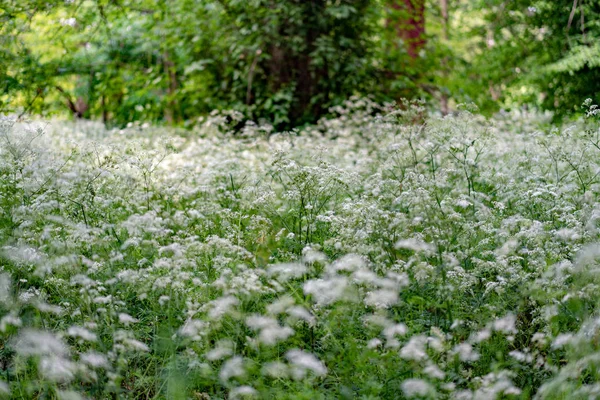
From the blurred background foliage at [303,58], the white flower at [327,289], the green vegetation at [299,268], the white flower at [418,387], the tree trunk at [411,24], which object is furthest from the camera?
the tree trunk at [411,24]

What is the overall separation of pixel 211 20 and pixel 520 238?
8694 mm

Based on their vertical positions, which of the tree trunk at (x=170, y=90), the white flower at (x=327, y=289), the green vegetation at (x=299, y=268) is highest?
the white flower at (x=327, y=289)

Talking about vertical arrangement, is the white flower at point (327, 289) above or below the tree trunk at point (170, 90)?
above

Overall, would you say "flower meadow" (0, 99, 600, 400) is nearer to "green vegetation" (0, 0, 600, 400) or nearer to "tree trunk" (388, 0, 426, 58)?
"green vegetation" (0, 0, 600, 400)

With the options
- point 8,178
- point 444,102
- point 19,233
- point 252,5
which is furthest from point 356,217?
point 444,102

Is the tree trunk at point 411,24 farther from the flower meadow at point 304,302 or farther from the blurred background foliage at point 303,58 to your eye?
the flower meadow at point 304,302

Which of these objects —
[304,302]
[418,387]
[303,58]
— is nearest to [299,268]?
[304,302]

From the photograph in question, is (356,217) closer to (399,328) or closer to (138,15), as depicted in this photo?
(399,328)

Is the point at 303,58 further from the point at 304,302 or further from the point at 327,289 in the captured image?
the point at 327,289

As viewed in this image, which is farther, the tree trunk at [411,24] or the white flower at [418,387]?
the tree trunk at [411,24]

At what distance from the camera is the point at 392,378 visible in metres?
2.97

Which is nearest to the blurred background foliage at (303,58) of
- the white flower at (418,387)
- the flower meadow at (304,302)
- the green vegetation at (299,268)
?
the green vegetation at (299,268)

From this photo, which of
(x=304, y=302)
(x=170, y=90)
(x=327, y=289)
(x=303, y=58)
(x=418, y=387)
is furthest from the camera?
(x=170, y=90)

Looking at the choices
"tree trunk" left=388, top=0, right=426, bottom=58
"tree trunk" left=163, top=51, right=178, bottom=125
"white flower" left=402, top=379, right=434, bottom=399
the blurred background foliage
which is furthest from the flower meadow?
"tree trunk" left=388, top=0, right=426, bottom=58
